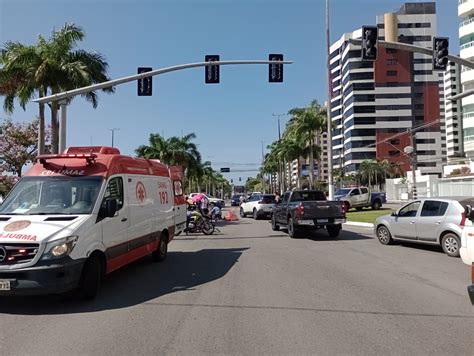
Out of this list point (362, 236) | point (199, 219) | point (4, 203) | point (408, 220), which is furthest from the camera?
point (199, 219)

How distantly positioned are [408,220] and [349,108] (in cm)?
12391

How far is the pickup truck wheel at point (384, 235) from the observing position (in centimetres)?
1585

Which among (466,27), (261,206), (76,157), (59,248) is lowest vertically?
(261,206)

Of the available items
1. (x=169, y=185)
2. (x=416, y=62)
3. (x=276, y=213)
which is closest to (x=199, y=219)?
(x=276, y=213)

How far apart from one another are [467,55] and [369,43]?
43.0 m

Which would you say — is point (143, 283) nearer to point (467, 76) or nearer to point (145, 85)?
point (145, 85)

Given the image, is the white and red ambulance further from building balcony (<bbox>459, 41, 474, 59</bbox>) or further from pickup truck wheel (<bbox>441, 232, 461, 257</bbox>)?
building balcony (<bbox>459, 41, 474, 59</bbox>)

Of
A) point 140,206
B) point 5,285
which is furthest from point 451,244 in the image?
point 5,285

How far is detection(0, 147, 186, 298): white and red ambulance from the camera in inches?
286

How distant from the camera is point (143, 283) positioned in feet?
31.6

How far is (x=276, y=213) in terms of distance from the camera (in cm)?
2192

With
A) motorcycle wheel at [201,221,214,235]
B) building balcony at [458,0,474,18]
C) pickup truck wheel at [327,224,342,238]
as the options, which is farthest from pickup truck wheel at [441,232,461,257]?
building balcony at [458,0,474,18]

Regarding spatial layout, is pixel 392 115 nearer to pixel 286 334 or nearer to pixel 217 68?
pixel 217 68

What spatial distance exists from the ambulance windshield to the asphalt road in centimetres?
152
